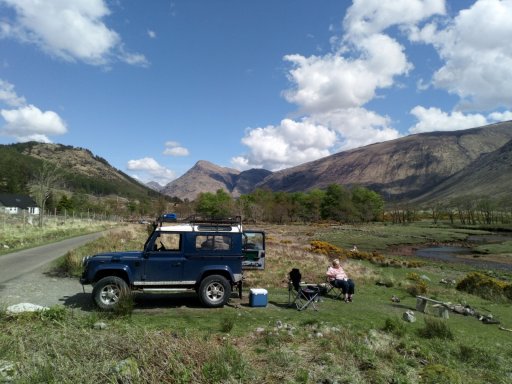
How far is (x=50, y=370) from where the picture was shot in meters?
5.81

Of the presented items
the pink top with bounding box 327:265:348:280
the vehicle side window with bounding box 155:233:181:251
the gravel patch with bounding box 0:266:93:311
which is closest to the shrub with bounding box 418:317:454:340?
the pink top with bounding box 327:265:348:280

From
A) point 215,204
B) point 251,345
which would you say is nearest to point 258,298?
point 251,345

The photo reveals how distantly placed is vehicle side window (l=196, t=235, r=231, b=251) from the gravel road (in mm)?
3728

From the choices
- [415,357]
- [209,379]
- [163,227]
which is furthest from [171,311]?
[415,357]

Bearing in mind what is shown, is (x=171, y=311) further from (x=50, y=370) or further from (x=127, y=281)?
(x=50, y=370)

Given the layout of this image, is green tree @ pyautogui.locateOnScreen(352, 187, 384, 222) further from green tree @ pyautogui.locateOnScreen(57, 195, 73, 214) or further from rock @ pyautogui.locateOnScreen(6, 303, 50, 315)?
rock @ pyautogui.locateOnScreen(6, 303, 50, 315)

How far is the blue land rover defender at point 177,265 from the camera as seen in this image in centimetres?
1132

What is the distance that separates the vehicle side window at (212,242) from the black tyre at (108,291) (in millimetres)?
2480

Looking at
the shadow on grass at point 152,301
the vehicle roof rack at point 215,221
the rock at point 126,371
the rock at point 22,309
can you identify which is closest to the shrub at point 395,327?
the shadow on grass at point 152,301

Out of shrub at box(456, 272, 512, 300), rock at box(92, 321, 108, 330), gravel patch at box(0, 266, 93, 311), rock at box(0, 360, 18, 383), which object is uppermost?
rock at box(0, 360, 18, 383)

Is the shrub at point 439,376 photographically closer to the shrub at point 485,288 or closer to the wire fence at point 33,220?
the shrub at point 485,288

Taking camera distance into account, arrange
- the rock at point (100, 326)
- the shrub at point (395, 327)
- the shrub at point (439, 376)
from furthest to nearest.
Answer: the shrub at point (395, 327)
the rock at point (100, 326)
the shrub at point (439, 376)

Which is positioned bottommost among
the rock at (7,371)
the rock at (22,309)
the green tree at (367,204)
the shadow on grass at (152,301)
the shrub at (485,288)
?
the shrub at (485,288)

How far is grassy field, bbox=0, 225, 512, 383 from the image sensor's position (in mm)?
6238
